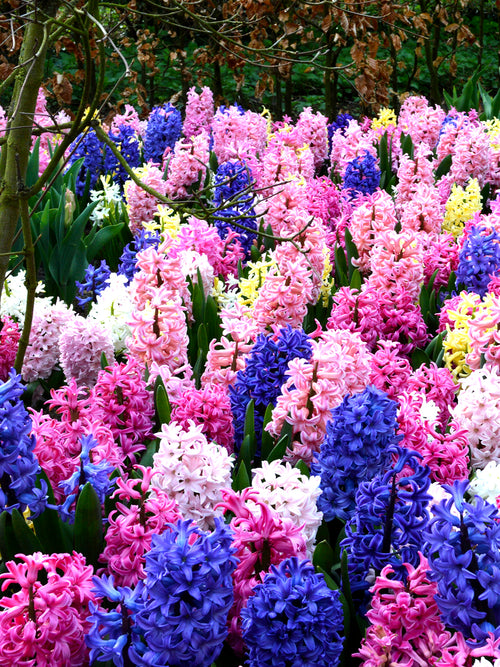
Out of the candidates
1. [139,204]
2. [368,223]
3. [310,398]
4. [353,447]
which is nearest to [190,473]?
[353,447]

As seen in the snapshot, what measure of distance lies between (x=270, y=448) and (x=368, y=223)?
1627 millimetres

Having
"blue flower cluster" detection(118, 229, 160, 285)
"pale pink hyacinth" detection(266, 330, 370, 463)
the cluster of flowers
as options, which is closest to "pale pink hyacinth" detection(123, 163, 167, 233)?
the cluster of flowers

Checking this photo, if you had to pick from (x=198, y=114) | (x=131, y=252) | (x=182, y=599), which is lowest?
(x=182, y=599)

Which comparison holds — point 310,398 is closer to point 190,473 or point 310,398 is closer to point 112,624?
point 190,473

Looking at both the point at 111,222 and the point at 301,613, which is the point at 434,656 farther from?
the point at 111,222

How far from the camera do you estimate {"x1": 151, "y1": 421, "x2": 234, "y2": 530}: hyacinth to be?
1.71m

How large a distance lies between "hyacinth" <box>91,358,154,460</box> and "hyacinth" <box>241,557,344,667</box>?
910 millimetres

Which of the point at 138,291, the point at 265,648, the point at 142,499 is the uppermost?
the point at 138,291

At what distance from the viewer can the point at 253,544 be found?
1.59m

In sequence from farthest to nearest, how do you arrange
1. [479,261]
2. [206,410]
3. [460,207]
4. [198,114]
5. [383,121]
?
[198,114]
[383,121]
[460,207]
[479,261]
[206,410]

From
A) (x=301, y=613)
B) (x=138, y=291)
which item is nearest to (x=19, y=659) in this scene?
(x=301, y=613)

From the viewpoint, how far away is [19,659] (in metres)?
1.41

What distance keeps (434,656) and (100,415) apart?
3.68ft

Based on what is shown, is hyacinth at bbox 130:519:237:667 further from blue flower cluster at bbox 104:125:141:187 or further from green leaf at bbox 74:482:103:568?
blue flower cluster at bbox 104:125:141:187
